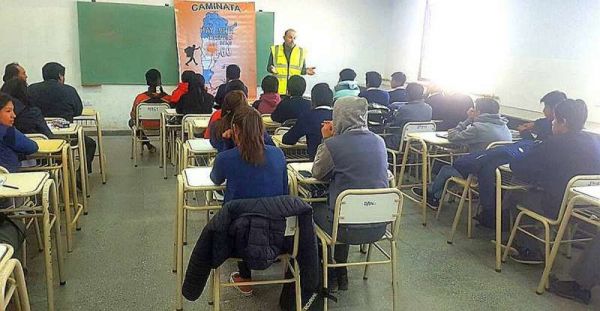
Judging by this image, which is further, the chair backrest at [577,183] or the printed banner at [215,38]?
the printed banner at [215,38]

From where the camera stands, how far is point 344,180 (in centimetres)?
235

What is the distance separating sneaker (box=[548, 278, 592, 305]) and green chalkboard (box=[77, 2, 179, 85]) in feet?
18.5

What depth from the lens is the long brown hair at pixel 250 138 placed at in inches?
85.2

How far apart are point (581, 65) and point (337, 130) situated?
2.74m

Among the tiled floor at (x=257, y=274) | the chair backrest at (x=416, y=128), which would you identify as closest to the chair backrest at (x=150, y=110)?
the tiled floor at (x=257, y=274)

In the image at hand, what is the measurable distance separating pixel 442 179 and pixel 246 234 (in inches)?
94.3

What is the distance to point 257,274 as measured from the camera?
9.51 feet

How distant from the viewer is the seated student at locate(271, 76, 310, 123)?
4.05 m

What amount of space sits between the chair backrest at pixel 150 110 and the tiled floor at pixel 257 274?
136 centimetres

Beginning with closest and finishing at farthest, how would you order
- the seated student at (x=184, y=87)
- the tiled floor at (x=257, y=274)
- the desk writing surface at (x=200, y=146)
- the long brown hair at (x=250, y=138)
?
the long brown hair at (x=250, y=138), the tiled floor at (x=257, y=274), the desk writing surface at (x=200, y=146), the seated student at (x=184, y=87)

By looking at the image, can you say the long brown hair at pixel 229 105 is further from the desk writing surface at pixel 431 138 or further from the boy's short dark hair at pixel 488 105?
the boy's short dark hair at pixel 488 105

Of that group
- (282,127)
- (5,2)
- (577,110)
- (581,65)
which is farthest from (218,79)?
(577,110)

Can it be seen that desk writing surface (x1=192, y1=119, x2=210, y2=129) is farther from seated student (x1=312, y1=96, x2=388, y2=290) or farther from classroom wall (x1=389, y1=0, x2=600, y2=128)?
classroom wall (x1=389, y1=0, x2=600, y2=128)

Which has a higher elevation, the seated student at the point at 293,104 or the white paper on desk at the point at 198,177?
the seated student at the point at 293,104
